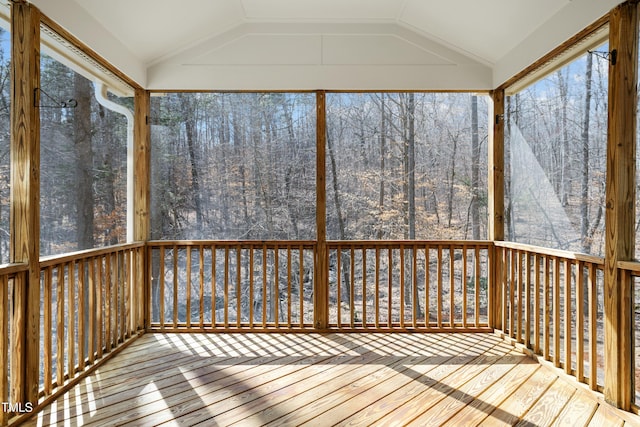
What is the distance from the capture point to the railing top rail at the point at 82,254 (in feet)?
7.97

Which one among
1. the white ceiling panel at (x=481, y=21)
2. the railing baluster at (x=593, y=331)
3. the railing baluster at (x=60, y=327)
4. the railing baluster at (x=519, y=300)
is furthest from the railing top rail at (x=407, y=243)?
the railing baluster at (x=60, y=327)

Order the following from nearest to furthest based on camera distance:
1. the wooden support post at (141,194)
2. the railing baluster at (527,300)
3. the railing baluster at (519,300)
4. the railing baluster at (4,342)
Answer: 1. the railing baluster at (4,342)
2. the railing baluster at (527,300)
3. the railing baluster at (519,300)
4. the wooden support post at (141,194)

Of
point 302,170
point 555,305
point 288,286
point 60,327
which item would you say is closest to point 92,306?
point 60,327

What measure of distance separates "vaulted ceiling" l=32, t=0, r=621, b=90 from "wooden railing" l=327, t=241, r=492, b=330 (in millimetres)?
1543

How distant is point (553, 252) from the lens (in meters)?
2.89

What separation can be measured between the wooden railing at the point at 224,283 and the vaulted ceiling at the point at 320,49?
1558 mm

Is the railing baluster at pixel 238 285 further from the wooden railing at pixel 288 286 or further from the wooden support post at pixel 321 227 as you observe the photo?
the wooden support post at pixel 321 227

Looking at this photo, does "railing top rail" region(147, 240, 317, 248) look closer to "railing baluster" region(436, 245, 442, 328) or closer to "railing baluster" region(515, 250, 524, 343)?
"railing baluster" region(436, 245, 442, 328)

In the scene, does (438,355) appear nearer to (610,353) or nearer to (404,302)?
(404,302)

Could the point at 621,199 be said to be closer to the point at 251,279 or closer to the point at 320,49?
the point at 320,49

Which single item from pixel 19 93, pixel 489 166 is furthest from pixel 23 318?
pixel 489 166

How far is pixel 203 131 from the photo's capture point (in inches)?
153

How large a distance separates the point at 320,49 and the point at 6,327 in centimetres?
318

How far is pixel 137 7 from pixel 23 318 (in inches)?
90.1
